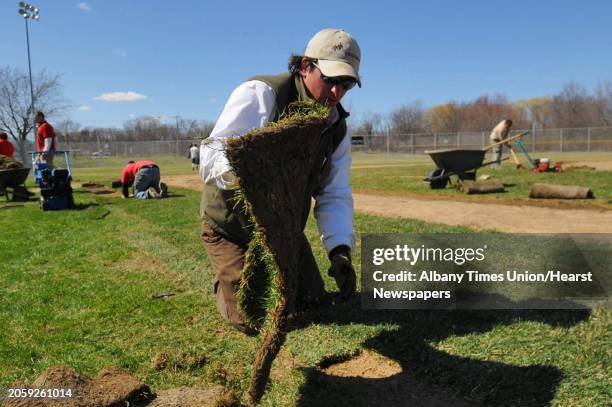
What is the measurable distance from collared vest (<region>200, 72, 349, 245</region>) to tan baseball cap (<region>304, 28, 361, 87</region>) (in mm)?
200

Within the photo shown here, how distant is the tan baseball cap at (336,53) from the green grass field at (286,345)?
1.74 metres

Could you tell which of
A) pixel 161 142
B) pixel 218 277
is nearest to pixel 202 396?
pixel 218 277

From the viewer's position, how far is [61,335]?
11.8 ft

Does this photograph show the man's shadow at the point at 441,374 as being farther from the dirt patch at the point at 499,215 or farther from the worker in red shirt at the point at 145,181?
the worker in red shirt at the point at 145,181

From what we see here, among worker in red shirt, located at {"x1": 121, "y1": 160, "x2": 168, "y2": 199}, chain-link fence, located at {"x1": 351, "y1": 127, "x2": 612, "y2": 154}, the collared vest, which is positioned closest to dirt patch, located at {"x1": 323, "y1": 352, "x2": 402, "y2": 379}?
the collared vest

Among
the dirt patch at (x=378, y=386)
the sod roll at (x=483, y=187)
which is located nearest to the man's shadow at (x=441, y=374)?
the dirt patch at (x=378, y=386)

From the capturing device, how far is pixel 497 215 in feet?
25.6

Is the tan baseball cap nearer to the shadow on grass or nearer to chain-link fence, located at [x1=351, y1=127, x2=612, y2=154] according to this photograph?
the shadow on grass

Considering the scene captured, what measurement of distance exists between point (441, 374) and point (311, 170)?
4.65 ft

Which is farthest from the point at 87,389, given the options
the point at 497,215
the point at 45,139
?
the point at 45,139

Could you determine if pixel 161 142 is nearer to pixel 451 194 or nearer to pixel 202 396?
pixel 451 194

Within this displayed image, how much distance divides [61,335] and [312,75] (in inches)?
102

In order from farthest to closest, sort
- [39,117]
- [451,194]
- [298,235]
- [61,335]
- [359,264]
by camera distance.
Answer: [39,117], [451,194], [359,264], [61,335], [298,235]

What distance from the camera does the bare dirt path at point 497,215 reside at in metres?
6.75
